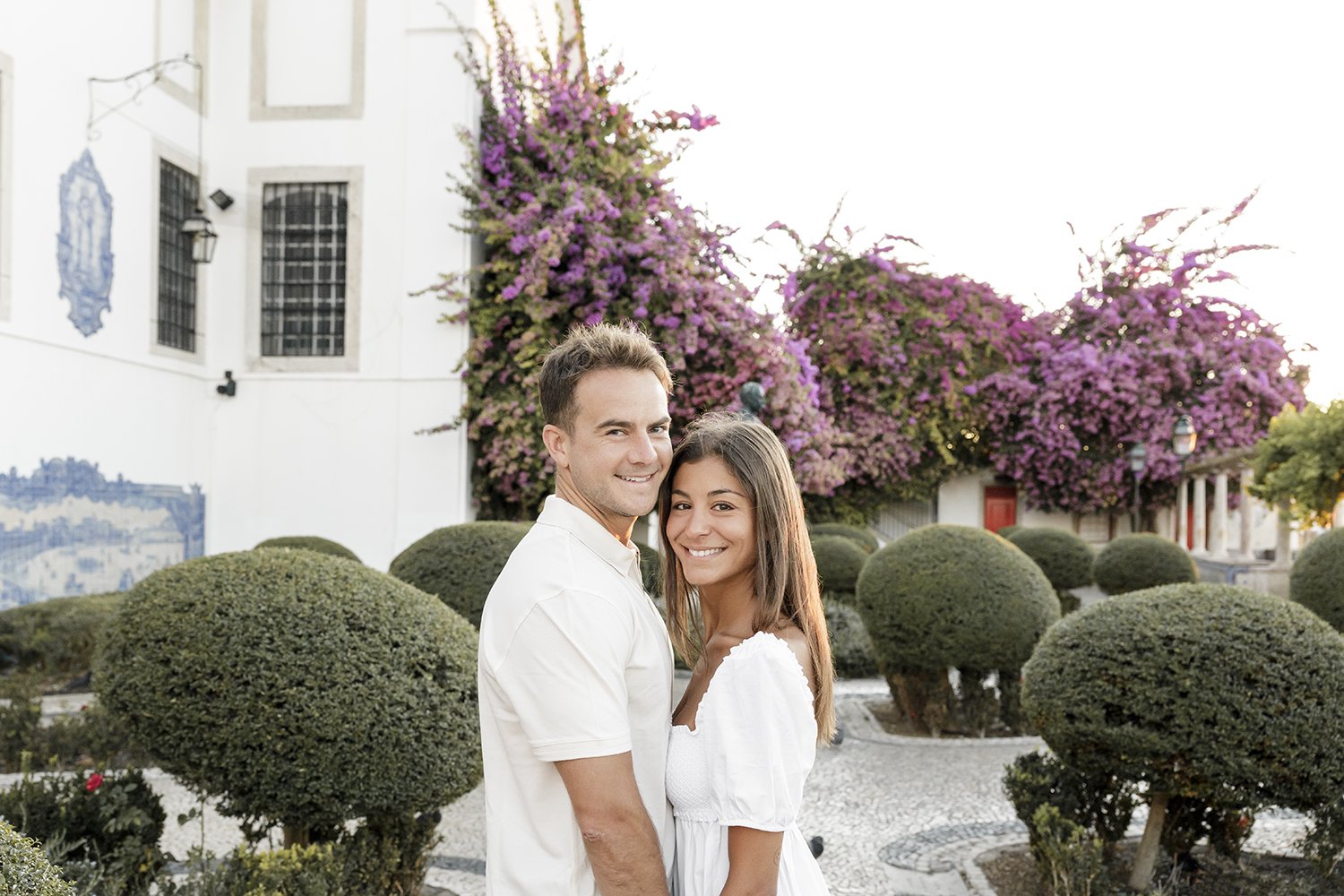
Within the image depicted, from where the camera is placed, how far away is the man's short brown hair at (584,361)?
86.3 inches

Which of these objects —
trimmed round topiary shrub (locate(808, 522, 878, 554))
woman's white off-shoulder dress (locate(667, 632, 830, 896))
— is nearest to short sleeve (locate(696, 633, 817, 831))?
woman's white off-shoulder dress (locate(667, 632, 830, 896))

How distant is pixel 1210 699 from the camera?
166 inches

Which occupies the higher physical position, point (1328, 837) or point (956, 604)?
point (956, 604)

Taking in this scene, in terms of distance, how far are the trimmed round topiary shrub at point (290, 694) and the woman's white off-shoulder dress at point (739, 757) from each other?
Answer: 2004 millimetres

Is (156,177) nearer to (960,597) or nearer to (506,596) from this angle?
(960,597)

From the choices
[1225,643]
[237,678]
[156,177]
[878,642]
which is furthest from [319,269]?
[1225,643]

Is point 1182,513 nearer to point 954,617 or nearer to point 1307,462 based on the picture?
point 1307,462

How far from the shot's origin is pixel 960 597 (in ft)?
26.9

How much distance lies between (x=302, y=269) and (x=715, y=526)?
1316cm

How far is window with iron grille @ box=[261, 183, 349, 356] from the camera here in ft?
46.6

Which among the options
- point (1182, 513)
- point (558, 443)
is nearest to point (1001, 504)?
point (1182, 513)

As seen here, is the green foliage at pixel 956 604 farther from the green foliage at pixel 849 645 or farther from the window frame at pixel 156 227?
the window frame at pixel 156 227

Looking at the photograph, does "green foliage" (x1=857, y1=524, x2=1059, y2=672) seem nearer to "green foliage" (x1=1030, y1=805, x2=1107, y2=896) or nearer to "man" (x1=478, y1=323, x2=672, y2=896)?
"green foliage" (x1=1030, y1=805, x2=1107, y2=896)

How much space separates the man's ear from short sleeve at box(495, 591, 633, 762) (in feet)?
1.18
